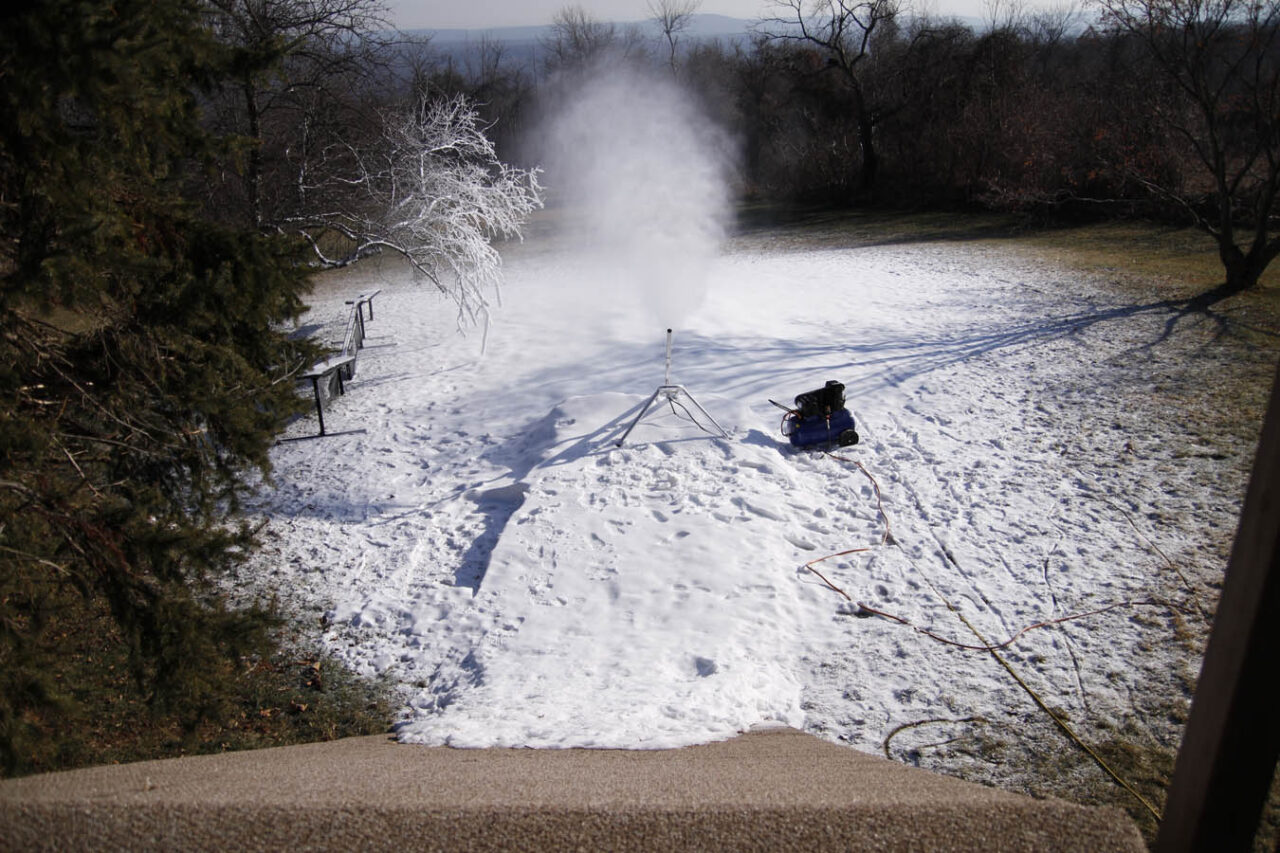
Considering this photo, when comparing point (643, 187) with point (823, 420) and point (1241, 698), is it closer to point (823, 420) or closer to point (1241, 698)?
point (823, 420)

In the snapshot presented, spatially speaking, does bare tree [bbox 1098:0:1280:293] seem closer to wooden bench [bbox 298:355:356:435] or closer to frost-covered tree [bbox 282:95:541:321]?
frost-covered tree [bbox 282:95:541:321]

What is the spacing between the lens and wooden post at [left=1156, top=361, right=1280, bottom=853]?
1926 mm

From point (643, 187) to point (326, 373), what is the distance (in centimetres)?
819

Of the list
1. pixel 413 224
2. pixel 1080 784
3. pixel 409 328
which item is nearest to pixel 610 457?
pixel 1080 784

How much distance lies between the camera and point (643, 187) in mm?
16656

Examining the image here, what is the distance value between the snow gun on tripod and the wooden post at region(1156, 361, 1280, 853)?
672cm

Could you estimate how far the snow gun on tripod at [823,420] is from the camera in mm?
8844

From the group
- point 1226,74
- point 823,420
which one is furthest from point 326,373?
point 1226,74

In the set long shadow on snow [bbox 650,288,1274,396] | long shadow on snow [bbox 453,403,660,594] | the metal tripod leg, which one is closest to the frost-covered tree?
long shadow on snow [bbox 650,288,1274,396]

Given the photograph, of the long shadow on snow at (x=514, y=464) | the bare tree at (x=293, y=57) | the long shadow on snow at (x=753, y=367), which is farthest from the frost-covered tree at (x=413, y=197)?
the long shadow on snow at (x=514, y=464)

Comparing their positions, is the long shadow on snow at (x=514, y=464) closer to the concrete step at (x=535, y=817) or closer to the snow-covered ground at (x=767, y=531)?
the snow-covered ground at (x=767, y=531)

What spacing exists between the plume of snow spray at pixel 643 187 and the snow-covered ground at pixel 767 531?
3283 mm

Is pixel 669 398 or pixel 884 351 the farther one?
pixel 884 351

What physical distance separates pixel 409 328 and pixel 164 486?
375 inches
